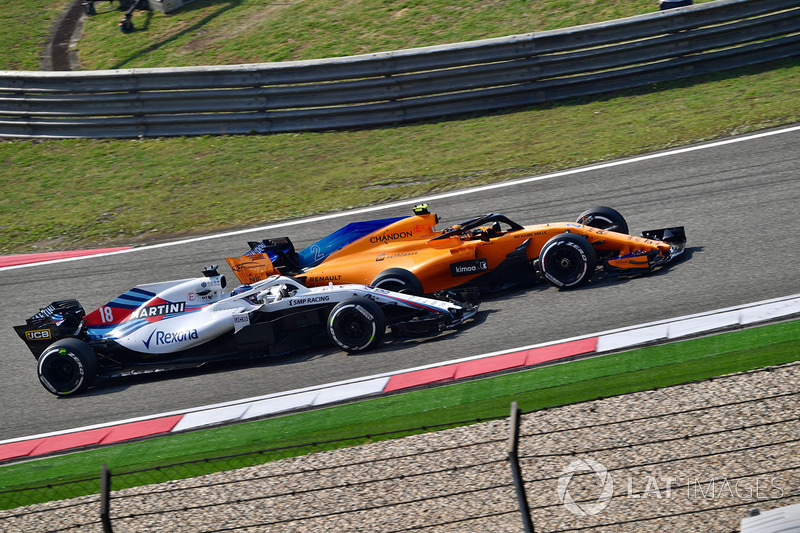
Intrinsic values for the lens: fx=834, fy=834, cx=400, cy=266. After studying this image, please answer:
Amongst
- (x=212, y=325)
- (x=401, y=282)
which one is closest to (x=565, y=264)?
(x=401, y=282)

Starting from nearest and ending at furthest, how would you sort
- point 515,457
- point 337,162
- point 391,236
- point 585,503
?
point 515,457, point 585,503, point 391,236, point 337,162

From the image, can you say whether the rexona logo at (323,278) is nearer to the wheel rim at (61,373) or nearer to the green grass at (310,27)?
the wheel rim at (61,373)

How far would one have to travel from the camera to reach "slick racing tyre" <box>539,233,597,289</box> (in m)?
9.16

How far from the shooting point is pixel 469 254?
960 cm

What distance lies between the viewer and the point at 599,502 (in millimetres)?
5383

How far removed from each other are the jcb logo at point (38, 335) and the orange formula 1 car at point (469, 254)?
2.28m

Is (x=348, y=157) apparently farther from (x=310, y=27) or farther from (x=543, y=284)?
(x=543, y=284)

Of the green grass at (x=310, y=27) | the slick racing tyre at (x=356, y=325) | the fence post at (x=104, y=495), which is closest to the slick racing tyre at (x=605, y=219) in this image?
the slick racing tyre at (x=356, y=325)

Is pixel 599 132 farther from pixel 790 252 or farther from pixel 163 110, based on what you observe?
pixel 163 110

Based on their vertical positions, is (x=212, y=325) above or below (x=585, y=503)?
above

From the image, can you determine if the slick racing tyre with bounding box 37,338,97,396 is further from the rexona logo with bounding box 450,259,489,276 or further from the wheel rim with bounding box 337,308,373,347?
the rexona logo with bounding box 450,259,489,276

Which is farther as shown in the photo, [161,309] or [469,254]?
[161,309]

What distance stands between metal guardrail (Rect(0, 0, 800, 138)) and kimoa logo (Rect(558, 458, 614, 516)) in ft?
35.0

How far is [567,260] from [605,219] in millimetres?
965
